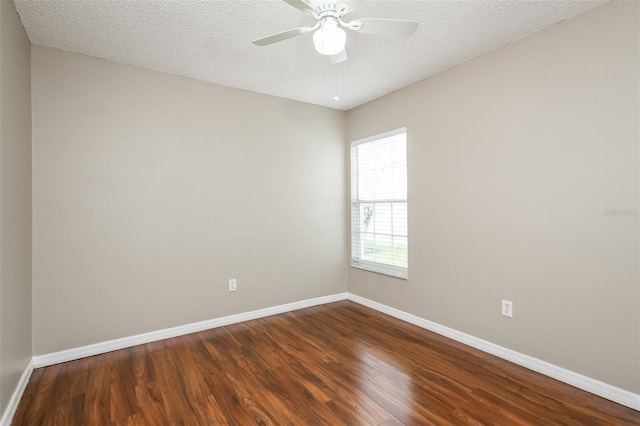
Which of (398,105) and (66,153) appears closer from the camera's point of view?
(66,153)

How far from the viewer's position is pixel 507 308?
2.55 m

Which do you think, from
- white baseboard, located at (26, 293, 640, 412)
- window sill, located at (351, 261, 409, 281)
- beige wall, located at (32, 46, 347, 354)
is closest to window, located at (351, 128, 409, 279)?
window sill, located at (351, 261, 409, 281)

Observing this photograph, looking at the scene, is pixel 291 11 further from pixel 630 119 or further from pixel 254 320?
pixel 254 320

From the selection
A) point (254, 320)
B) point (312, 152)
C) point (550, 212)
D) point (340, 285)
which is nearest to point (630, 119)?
point (550, 212)

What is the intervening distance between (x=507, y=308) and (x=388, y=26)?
2.29 metres

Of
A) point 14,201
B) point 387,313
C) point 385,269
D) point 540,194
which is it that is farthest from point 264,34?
point 387,313

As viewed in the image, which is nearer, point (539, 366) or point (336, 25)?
point (336, 25)

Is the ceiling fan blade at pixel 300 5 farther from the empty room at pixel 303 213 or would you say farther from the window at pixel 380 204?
the window at pixel 380 204

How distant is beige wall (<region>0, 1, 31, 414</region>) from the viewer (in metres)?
1.78

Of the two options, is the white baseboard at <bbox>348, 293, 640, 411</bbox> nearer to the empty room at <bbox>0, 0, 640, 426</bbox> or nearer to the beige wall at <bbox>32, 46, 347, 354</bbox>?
the empty room at <bbox>0, 0, 640, 426</bbox>

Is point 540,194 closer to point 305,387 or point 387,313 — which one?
point 387,313

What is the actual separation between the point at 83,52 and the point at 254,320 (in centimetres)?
294

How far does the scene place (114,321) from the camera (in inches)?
109

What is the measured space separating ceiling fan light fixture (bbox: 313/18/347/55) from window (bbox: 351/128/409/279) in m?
1.86
